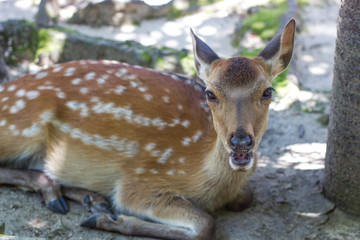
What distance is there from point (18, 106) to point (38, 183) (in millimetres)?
727

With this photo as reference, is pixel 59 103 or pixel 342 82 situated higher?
pixel 342 82

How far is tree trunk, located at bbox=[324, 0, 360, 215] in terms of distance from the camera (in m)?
3.91

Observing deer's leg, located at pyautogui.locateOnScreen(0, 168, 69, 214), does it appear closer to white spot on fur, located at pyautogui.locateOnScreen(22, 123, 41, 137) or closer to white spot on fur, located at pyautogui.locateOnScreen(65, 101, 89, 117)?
white spot on fur, located at pyautogui.locateOnScreen(22, 123, 41, 137)

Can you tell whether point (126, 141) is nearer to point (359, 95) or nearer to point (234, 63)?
point (234, 63)

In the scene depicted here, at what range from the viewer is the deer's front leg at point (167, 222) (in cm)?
408

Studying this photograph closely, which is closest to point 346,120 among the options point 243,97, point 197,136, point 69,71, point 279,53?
point 279,53

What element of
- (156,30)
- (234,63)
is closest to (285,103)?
(234,63)

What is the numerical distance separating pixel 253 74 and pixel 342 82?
2.63 feet

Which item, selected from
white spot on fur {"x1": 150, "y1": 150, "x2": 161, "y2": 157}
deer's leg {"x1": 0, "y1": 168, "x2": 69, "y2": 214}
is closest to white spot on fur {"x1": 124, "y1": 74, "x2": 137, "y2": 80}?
white spot on fur {"x1": 150, "y1": 150, "x2": 161, "y2": 157}

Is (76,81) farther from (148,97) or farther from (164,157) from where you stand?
(164,157)

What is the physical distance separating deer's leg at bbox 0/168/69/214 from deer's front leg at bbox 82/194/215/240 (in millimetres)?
443

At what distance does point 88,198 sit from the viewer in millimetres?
4594

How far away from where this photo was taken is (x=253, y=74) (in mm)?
3777

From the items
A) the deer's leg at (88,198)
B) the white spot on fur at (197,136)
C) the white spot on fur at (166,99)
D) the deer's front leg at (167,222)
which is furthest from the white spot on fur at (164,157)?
the deer's leg at (88,198)
